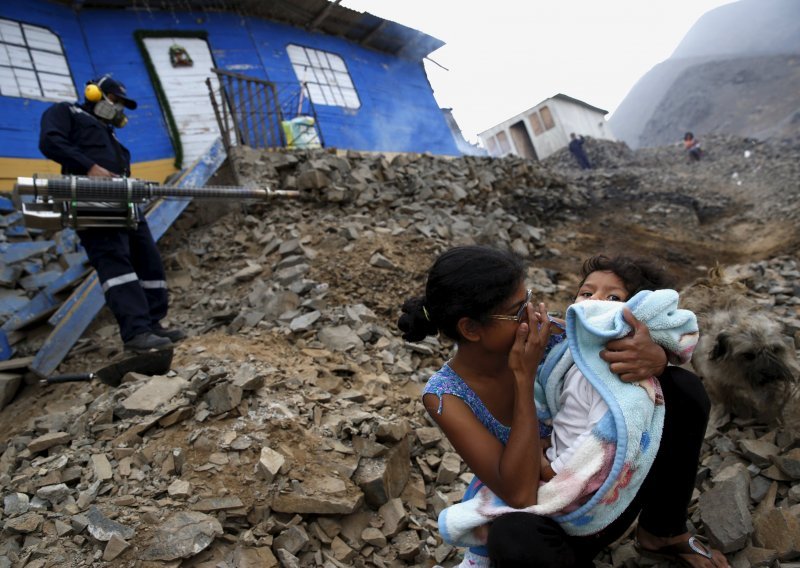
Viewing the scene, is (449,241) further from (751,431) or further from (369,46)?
(369,46)

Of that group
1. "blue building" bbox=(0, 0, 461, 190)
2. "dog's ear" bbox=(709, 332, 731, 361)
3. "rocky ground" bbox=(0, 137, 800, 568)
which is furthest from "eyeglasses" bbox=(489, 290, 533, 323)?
"blue building" bbox=(0, 0, 461, 190)

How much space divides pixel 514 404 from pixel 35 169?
28.9ft

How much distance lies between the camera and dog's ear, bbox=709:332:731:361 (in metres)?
2.25

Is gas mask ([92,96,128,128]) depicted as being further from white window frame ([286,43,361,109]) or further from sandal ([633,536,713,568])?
white window frame ([286,43,361,109])

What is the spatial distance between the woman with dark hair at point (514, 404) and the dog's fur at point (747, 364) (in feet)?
2.85

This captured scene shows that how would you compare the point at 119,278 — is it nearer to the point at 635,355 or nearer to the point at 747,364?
the point at 635,355

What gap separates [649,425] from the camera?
1.45 meters

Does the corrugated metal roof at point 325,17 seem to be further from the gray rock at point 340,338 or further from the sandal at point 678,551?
the sandal at point 678,551

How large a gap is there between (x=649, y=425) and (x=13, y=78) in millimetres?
10059

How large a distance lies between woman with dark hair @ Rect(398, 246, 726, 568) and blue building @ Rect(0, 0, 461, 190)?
7980 mm

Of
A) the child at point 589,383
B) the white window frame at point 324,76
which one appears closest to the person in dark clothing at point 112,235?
the child at point 589,383

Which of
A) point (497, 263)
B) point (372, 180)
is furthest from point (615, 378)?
point (372, 180)

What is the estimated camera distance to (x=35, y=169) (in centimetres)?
761

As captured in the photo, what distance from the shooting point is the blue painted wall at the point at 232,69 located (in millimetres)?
8138
